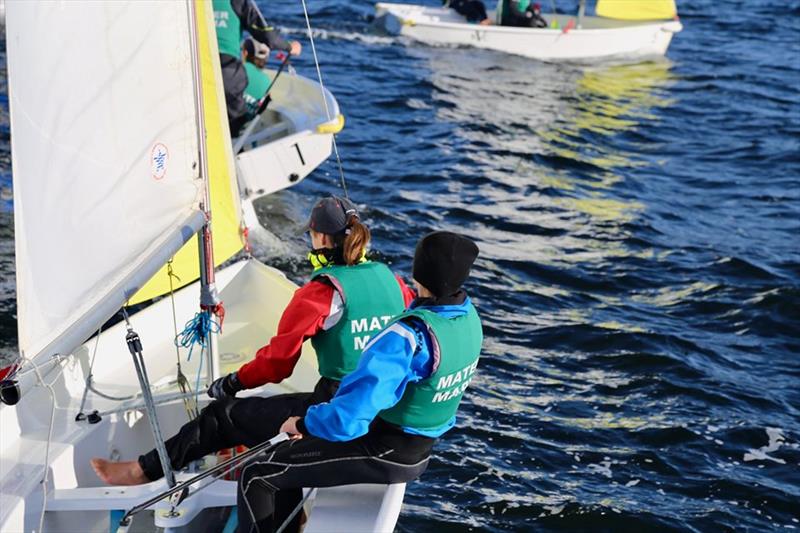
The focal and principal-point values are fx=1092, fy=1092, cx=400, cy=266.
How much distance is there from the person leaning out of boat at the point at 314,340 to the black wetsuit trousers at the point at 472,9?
485 inches

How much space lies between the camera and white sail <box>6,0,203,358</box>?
337cm

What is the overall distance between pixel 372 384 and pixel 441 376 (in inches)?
11.0

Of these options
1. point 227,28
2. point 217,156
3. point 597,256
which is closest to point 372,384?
point 217,156

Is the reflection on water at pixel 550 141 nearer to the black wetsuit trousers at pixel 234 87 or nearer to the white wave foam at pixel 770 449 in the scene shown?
the black wetsuit trousers at pixel 234 87

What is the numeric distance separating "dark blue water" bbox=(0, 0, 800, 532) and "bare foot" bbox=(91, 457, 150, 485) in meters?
1.61

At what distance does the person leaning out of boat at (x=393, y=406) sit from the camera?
3.19m

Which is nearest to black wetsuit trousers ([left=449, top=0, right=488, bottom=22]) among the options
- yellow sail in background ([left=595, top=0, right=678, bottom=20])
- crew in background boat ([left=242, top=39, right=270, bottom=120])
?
yellow sail in background ([left=595, top=0, right=678, bottom=20])

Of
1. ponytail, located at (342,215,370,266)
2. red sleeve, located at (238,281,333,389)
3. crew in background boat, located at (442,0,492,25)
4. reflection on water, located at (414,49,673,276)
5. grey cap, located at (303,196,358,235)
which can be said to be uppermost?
grey cap, located at (303,196,358,235)

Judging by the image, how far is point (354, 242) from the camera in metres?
3.80

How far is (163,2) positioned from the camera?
3.76m

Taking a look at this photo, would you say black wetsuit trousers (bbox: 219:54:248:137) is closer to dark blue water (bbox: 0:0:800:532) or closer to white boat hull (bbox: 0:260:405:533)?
dark blue water (bbox: 0:0:800:532)

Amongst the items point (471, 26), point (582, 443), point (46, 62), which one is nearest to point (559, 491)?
point (582, 443)

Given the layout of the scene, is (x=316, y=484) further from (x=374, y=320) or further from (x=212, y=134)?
(x=212, y=134)

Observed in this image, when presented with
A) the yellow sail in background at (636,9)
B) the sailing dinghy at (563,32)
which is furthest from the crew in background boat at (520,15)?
the yellow sail in background at (636,9)
